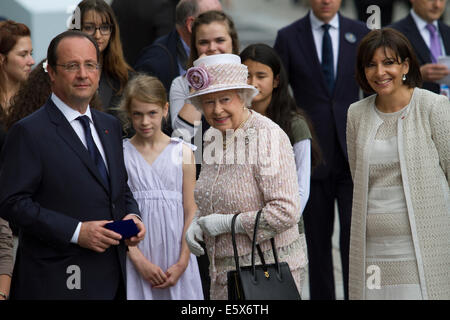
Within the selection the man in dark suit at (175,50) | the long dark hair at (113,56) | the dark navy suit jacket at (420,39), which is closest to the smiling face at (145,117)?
the long dark hair at (113,56)

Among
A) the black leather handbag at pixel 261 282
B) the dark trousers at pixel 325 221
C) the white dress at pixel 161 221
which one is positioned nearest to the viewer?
the black leather handbag at pixel 261 282

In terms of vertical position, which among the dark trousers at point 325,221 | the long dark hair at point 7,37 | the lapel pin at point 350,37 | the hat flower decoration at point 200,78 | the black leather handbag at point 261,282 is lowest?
the black leather handbag at point 261,282

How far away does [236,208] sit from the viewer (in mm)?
4504

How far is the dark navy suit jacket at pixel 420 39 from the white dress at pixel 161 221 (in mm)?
2561

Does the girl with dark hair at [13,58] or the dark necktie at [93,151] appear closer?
the dark necktie at [93,151]

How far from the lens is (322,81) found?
7027 millimetres

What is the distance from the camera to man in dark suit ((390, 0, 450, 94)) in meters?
7.38

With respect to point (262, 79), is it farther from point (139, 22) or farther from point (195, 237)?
point (139, 22)

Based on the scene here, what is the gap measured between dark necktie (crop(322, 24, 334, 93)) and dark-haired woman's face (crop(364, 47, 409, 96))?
1.73 m

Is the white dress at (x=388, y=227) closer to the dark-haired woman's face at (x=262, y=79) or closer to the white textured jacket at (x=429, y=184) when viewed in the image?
the white textured jacket at (x=429, y=184)

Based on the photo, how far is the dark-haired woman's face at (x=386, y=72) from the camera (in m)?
5.24

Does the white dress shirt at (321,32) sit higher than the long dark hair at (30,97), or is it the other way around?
the white dress shirt at (321,32)
